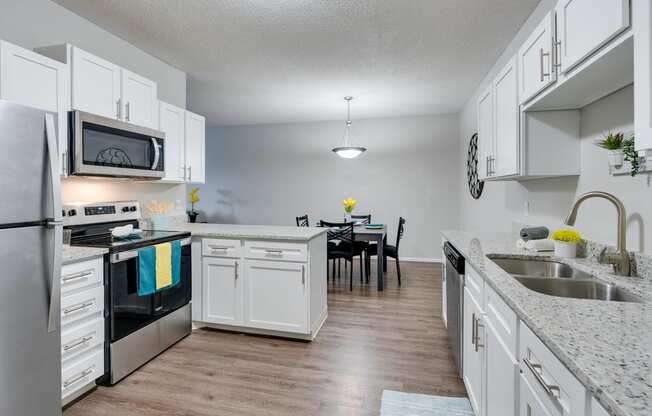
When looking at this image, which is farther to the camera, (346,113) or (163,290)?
(346,113)

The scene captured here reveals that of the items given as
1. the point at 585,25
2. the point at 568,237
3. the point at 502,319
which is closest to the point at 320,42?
the point at 585,25

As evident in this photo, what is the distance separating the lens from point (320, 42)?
3.14m

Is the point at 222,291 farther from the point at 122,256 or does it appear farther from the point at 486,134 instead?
the point at 486,134

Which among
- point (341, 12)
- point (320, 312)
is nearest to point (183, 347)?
point (320, 312)

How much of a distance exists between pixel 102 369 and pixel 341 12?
3.08 m

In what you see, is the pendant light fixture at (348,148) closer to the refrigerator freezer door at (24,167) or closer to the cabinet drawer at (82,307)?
the cabinet drawer at (82,307)

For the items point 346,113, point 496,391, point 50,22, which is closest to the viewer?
point 496,391

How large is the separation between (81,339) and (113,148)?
4.38ft

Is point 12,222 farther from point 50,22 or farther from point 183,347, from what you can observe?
point 50,22

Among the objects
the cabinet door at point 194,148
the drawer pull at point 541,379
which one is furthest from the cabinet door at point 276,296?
the drawer pull at point 541,379

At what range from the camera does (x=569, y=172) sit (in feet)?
6.66

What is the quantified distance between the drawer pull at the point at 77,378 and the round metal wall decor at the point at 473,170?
4.48 metres

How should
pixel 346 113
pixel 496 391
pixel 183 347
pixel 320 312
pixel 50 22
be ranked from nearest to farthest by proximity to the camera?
pixel 496 391
pixel 50 22
pixel 183 347
pixel 320 312
pixel 346 113

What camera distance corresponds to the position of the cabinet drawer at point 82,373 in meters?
1.86
